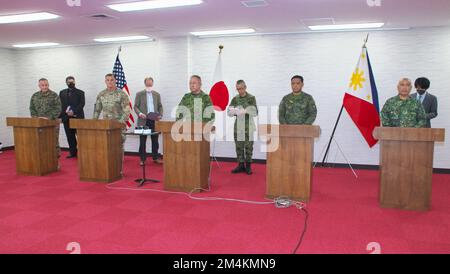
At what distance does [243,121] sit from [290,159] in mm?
2008

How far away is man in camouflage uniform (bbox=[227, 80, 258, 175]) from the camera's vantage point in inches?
239

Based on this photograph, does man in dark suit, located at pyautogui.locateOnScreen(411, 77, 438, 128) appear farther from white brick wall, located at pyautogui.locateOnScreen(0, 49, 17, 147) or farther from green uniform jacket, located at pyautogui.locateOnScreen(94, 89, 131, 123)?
white brick wall, located at pyautogui.locateOnScreen(0, 49, 17, 147)

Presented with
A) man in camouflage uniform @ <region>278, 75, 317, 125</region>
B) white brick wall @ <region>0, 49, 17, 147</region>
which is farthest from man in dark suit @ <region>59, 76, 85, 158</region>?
man in camouflage uniform @ <region>278, 75, 317, 125</region>

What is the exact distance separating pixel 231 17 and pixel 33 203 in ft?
12.9

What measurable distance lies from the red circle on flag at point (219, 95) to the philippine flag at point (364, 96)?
2422 mm

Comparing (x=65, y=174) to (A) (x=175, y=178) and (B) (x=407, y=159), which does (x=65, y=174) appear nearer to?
(A) (x=175, y=178)

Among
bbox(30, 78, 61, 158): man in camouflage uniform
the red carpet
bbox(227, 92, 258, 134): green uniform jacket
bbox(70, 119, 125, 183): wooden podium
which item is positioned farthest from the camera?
bbox(30, 78, 61, 158): man in camouflage uniform

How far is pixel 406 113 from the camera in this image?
4266mm

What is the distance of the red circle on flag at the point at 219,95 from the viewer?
23.4 ft

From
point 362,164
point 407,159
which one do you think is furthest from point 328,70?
point 407,159

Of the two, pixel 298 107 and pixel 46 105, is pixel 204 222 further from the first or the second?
pixel 46 105

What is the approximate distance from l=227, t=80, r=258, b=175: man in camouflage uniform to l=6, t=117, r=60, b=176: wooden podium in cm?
315

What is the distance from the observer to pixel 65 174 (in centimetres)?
606

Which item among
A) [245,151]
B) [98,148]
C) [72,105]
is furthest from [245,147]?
[72,105]
